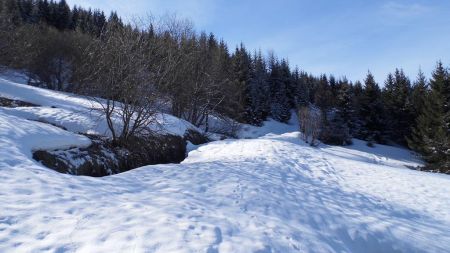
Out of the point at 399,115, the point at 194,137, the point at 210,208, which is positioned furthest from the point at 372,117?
the point at 210,208

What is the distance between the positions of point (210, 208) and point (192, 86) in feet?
68.6

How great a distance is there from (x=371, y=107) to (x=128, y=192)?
1581 inches

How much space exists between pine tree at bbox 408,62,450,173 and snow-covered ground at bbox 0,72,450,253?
15.3 m

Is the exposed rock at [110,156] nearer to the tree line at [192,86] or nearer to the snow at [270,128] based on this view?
the tree line at [192,86]

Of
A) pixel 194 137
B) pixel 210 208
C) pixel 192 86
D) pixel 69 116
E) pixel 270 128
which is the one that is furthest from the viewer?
pixel 270 128

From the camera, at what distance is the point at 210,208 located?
19.2ft

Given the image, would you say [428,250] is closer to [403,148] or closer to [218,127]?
[218,127]

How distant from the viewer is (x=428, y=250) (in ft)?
19.2

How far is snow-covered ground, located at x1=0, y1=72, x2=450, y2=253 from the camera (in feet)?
13.6

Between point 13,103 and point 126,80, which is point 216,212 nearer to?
point 126,80

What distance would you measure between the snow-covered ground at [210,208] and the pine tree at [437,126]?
15.3 meters

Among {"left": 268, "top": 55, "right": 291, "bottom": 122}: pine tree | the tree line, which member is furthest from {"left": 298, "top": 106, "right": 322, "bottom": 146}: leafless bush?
{"left": 268, "top": 55, "right": 291, "bottom": 122}: pine tree

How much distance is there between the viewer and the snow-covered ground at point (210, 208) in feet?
13.6

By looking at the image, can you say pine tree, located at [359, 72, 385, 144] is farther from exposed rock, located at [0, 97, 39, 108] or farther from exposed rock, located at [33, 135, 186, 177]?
exposed rock, located at [0, 97, 39, 108]
